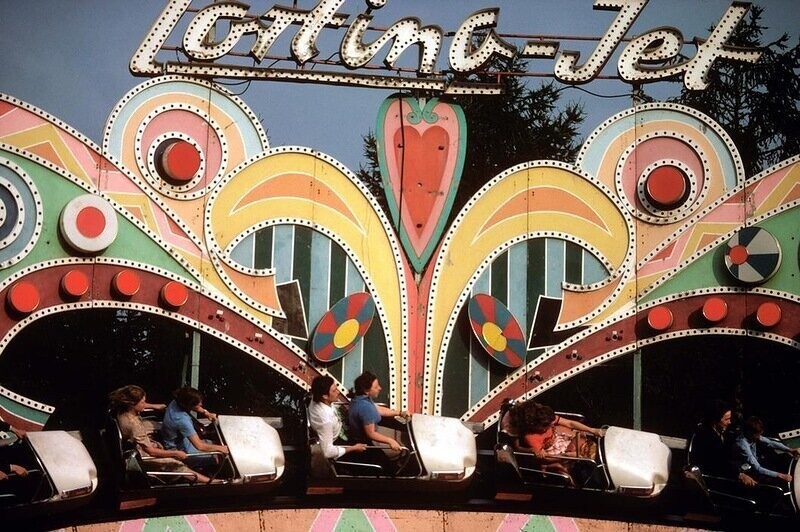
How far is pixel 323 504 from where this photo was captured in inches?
534

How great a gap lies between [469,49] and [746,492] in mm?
5610

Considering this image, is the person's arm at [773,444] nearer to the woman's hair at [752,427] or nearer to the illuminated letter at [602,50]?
the woman's hair at [752,427]

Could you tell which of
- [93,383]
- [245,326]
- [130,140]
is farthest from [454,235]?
[93,383]

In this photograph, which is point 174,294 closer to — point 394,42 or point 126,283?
point 126,283

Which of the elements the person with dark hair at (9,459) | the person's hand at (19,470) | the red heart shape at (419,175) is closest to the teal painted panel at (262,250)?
the red heart shape at (419,175)

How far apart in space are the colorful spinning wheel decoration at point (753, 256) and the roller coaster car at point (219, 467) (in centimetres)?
549

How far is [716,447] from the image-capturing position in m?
13.6

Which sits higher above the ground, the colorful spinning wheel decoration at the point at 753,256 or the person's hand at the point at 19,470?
the colorful spinning wheel decoration at the point at 753,256

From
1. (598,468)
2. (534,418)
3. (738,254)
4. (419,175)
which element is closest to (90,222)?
(419,175)

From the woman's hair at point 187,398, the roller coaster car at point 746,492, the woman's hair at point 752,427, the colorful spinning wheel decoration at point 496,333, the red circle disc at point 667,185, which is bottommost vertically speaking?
the roller coaster car at point 746,492

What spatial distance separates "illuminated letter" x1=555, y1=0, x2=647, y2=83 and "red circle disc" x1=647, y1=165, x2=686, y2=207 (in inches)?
52.8

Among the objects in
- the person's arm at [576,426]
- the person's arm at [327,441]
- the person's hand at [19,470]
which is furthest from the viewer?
the person's arm at [576,426]

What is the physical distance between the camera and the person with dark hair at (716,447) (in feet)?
44.4

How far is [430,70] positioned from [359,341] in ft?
10.2
